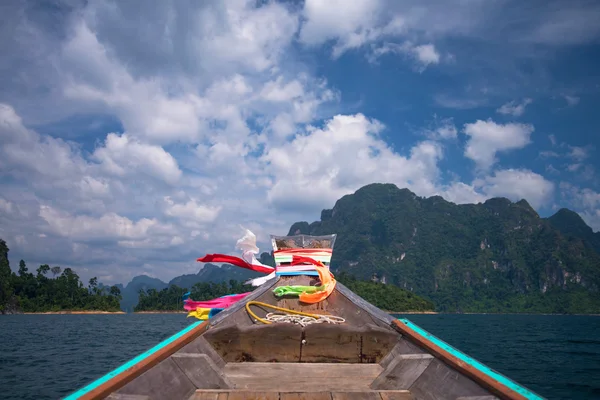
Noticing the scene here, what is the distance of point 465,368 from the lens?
2.90 m

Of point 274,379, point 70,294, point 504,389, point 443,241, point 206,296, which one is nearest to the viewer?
point 504,389

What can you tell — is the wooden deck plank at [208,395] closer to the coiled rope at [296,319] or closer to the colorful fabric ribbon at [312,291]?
the coiled rope at [296,319]

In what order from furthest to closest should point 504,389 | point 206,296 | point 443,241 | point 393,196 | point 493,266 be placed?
1. point 393,196
2. point 443,241
3. point 493,266
4. point 206,296
5. point 504,389

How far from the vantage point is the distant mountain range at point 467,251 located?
388 feet

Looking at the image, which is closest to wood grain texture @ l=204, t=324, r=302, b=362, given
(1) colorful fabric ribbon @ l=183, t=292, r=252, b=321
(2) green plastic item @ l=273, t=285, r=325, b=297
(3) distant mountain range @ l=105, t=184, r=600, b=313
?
(2) green plastic item @ l=273, t=285, r=325, b=297

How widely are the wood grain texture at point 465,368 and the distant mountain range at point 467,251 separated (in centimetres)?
9917

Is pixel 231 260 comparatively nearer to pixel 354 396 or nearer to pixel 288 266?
pixel 288 266

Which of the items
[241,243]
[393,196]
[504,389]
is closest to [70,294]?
[241,243]

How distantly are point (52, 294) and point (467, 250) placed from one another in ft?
410

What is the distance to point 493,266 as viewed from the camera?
5399 inches

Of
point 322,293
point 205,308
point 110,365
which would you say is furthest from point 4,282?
point 322,293

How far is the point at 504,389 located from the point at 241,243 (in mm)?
5976

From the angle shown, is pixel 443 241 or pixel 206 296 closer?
pixel 206 296

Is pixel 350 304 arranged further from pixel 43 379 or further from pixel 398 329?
pixel 43 379
